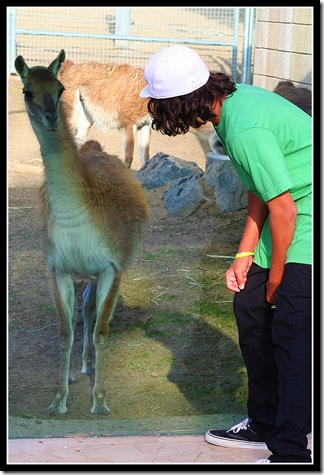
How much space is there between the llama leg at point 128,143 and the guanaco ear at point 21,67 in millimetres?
5212

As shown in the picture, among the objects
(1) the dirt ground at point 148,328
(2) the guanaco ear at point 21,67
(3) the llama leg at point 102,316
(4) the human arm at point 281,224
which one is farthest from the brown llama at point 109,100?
(4) the human arm at point 281,224

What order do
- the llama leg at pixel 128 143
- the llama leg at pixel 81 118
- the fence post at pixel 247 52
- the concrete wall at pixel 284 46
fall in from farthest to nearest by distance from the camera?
the fence post at pixel 247 52, the llama leg at pixel 81 118, the llama leg at pixel 128 143, the concrete wall at pixel 284 46

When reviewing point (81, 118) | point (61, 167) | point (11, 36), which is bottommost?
point (81, 118)

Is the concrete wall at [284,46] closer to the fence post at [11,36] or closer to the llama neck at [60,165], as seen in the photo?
the fence post at [11,36]

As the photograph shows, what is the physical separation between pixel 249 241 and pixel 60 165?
3.97 ft

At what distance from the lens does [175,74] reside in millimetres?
2879

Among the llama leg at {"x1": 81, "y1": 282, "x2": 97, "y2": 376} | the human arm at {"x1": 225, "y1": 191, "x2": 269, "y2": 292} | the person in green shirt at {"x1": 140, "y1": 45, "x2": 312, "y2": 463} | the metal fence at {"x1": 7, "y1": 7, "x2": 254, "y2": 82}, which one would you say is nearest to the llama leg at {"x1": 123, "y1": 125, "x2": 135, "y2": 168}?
the metal fence at {"x1": 7, "y1": 7, "x2": 254, "y2": 82}

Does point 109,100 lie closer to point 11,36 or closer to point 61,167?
point 11,36

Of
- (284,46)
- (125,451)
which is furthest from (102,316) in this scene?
(284,46)

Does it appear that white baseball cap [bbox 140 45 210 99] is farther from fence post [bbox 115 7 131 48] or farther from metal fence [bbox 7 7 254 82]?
fence post [bbox 115 7 131 48]

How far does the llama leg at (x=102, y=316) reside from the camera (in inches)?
171

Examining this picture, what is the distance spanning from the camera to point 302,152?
298 cm

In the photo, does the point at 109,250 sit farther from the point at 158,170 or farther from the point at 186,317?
the point at 158,170

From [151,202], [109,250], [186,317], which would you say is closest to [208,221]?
[151,202]
